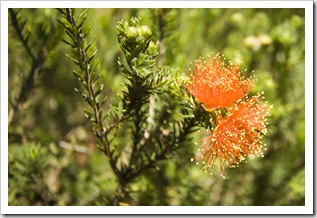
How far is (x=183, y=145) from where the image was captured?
164 centimetres

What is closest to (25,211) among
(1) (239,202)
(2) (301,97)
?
(1) (239,202)

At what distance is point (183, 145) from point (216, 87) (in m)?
0.49

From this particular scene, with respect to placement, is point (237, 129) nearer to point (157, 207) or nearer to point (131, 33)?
point (131, 33)

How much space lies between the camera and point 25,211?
61.1 inches

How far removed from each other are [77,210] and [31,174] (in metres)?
0.24

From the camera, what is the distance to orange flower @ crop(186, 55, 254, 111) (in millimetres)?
1172

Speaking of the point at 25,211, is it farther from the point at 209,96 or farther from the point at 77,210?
the point at 209,96

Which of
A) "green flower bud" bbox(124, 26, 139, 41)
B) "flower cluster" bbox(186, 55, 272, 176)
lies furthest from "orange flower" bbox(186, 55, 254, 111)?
"green flower bud" bbox(124, 26, 139, 41)

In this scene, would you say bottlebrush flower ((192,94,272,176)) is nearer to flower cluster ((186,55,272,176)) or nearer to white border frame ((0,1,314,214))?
flower cluster ((186,55,272,176))

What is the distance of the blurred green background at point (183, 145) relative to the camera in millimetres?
1682

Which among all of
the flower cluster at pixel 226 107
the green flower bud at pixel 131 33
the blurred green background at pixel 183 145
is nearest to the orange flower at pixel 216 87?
the flower cluster at pixel 226 107

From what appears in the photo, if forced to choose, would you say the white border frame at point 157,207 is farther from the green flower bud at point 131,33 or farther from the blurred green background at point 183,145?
the green flower bud at point 131,33

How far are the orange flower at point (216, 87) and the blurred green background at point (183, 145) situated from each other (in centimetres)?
37

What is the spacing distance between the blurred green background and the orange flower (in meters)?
0.37
